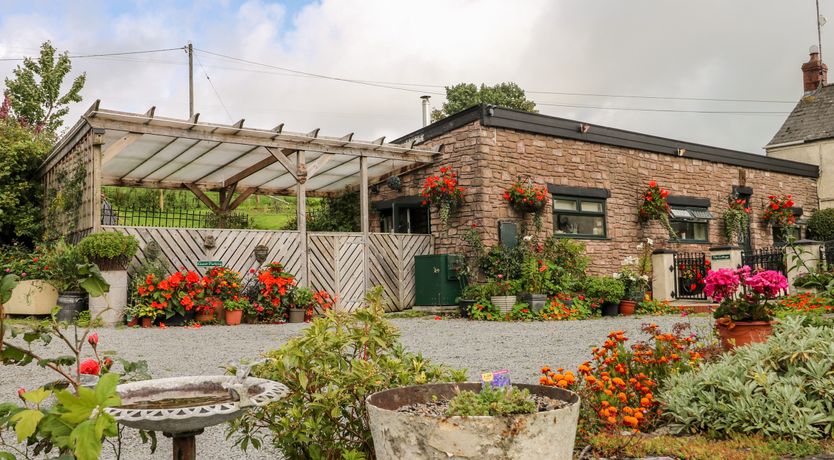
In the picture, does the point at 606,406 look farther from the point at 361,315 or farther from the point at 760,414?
the point at 361,315

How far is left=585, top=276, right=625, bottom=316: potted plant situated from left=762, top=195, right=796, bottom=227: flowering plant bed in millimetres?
8250

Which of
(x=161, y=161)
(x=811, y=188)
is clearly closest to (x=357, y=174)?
(x=161, y=161)

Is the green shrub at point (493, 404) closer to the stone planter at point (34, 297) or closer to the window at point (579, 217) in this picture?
the stone planter at point (34, 297)

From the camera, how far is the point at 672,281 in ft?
44.0

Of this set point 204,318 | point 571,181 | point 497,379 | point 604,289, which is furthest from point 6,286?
point 571,181

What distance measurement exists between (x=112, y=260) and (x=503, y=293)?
5985 mm

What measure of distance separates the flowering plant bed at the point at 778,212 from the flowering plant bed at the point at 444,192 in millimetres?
10099

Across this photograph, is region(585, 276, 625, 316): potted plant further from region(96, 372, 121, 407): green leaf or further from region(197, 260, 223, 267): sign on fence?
region(96, 372, 121, 407): green leaf

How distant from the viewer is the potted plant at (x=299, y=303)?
1029 cm

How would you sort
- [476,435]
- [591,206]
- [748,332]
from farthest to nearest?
[591,206]
[748,332]
[476,435]

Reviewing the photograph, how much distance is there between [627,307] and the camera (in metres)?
11.8

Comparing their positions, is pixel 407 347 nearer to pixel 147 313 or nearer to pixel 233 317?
pixel 233 317

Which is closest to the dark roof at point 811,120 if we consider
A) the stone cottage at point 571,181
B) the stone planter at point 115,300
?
the stone cottage at point 571,181

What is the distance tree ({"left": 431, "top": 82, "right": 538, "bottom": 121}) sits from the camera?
3431cm
